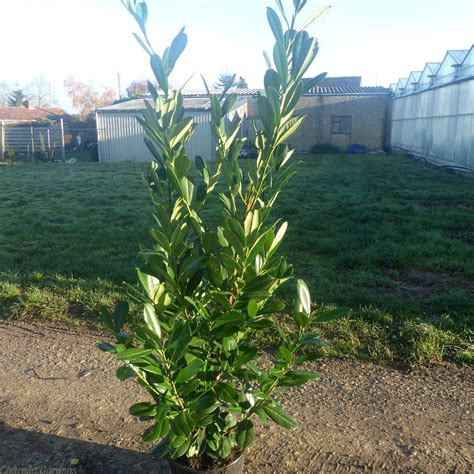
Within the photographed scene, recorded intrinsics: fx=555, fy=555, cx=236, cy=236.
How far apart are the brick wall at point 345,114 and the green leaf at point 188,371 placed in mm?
29952

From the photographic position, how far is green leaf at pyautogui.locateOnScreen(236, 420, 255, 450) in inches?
92.7

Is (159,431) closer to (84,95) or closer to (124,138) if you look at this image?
(124,138)

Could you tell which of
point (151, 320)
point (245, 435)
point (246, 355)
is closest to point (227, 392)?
point (246, 355)

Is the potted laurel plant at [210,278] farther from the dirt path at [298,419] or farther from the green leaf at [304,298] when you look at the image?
the dirt path at [298,419]

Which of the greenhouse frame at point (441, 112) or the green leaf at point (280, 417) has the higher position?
the greenhouse frame at point (441, 112)

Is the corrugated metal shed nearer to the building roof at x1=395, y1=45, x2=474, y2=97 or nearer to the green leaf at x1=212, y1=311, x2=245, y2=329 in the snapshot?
the building roof at x1=395, y1=45, x2=474, y2=97

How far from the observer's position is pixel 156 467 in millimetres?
2738

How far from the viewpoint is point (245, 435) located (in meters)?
2.37

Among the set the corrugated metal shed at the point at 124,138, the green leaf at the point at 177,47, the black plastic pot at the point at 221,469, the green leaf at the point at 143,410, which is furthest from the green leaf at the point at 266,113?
the corrugated metal shed at the point at 124,138

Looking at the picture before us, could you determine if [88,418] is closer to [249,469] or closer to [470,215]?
[249,469]

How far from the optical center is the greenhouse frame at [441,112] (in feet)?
56.3

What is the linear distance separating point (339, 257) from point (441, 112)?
622 inches

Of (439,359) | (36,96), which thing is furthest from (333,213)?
(36,96)

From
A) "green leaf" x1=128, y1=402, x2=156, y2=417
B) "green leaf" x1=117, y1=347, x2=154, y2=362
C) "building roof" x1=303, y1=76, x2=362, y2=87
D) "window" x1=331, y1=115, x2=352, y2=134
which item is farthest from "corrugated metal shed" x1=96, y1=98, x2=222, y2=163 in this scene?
"green leaf" x1=117, y1=347, x2=154, y2=362
